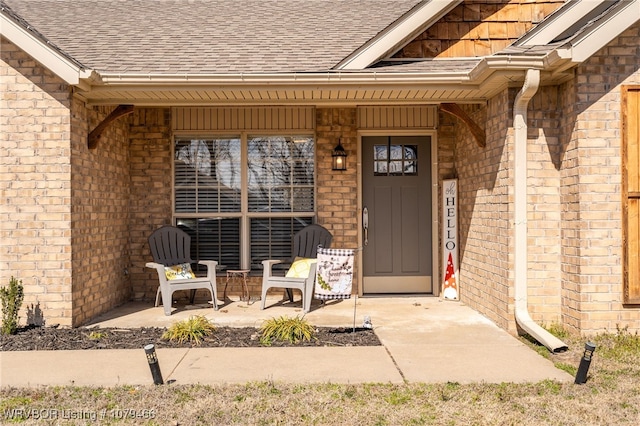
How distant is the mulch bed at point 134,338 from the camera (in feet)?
15.4

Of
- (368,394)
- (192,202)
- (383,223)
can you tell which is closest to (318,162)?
(383,223)

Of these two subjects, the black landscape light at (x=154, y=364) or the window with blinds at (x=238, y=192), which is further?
the window with blinds at (x=238, y=192)

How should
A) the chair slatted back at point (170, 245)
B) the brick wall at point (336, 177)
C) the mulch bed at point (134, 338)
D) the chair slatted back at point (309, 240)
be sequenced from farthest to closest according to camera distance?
1. the brick wall at point (336, 177)
2. the chair slatted back at point (309, 240)
3. the chair slatted back at point (170, 245)
4. the mulch bed at point (134, 338)

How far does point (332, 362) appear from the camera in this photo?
4.16 meters

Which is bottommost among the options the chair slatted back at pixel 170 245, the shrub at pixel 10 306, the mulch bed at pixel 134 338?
the mulch bed at pixel 134 338

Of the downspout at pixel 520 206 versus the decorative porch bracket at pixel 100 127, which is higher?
the decorative porch bracket at pixel 100 127

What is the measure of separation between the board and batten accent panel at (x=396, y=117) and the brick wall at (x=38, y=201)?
3665 millimetres

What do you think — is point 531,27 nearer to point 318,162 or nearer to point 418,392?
point 318,162

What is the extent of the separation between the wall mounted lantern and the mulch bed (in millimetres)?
2480

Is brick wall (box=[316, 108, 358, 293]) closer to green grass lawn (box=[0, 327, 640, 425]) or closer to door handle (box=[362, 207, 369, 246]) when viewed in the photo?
door handle (box=[362, 207, 369, 246])

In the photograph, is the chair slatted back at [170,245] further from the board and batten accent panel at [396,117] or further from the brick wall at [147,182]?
the board and batten accent panel at [396,117]

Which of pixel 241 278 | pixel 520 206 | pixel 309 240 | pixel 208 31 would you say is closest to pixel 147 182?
pixel 241 278

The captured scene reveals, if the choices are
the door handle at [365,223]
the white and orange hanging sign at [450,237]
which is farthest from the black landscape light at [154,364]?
the white and orange hanging sign at [450,237]

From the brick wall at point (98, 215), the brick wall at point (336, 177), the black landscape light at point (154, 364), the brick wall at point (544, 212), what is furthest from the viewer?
the brick wall at point (336, 177)
